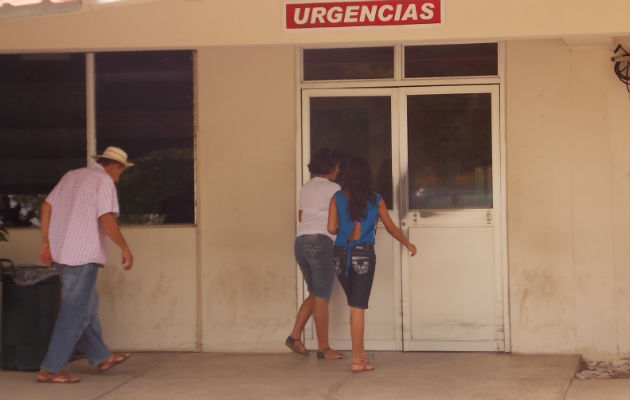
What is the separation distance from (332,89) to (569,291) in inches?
101

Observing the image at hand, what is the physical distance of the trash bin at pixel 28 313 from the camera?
8.04 meters

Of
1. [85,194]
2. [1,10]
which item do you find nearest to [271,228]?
[85,194]

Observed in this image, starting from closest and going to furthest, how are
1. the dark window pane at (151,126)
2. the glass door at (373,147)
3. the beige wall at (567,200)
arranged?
the beige wall at (567,200)
the glass door at (373,147)
the dark window pane at (151,126)

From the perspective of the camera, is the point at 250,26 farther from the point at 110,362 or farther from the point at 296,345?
the point at 110,362

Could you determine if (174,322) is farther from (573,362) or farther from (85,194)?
(573,362)

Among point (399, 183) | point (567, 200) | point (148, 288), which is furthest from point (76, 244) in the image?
point (567, 200)

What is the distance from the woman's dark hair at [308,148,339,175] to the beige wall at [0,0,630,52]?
3.99 ft

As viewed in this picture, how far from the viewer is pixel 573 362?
26.8ft

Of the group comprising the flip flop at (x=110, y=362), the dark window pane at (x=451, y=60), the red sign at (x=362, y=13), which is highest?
the red sign at (x=362, y=13)

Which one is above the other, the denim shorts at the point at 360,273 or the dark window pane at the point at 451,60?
the dark window pane at the point at 451,60

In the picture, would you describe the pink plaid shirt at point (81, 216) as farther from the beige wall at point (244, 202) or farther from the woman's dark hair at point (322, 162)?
the woman's dark hair at point (322, 162)

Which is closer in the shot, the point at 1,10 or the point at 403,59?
the point at 1,10

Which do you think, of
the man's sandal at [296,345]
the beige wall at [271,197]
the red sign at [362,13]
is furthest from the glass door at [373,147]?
the red sign at [362,13]

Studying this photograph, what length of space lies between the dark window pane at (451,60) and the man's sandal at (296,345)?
2.38 metres
